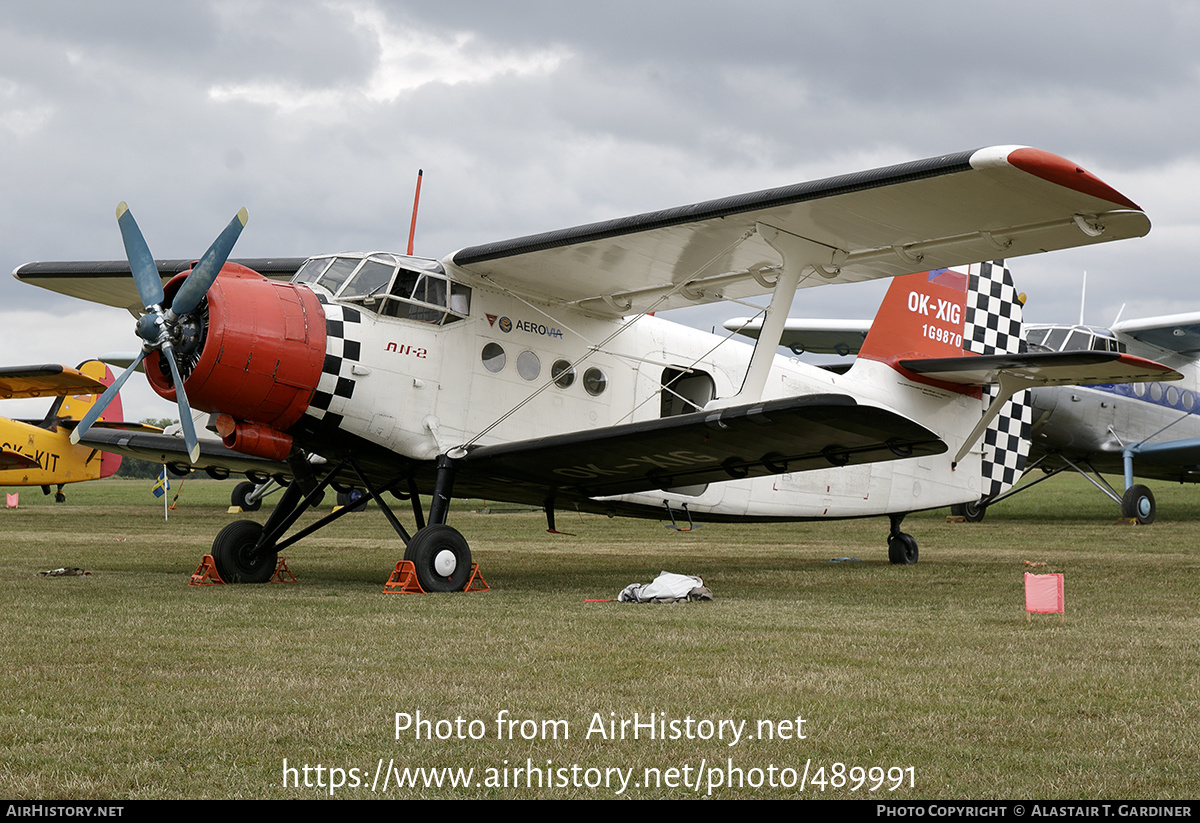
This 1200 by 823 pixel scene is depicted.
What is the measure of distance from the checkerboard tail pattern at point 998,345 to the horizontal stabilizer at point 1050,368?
1.09m

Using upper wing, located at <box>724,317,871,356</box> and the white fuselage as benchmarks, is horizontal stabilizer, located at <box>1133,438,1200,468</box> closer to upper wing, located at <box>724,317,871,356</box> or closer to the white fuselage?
upper wing, located at <box>724,317,871,356</box>

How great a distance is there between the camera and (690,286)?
10961 millimetres

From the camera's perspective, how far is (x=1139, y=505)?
22594 millimetres

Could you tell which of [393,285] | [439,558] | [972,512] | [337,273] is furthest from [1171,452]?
[337,273]

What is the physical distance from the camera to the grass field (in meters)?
3.53

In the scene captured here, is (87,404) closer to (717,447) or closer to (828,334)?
(828,334)

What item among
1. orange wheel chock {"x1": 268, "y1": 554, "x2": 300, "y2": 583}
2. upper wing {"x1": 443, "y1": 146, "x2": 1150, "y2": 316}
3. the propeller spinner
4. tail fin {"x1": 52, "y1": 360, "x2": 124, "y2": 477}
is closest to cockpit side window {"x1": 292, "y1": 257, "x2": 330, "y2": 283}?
the propeller spinner

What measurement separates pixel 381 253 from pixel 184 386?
7.39 ft

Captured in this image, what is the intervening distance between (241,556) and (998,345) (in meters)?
10.4

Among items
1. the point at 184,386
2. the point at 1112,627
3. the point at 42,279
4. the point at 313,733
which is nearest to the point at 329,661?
the point at 313,733

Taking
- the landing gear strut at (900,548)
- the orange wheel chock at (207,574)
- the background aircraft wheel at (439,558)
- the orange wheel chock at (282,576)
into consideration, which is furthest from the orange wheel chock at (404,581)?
the landing gear strut at (900,548)

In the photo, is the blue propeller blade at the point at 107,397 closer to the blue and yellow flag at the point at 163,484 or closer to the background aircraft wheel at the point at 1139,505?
the blue and yellow flag at the point at 163,484

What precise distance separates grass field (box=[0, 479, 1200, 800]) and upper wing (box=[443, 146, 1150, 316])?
3092 mm

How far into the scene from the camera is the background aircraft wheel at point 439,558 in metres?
9.37
